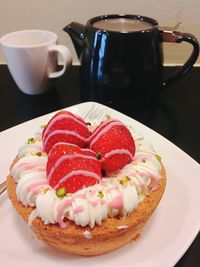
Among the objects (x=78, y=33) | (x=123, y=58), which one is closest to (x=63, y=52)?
(x=78, y=33)

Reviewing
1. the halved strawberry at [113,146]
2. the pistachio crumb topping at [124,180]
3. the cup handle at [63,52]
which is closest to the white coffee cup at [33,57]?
the cup handle at [63,52]

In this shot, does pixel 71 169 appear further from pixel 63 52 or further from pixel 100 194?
pixel 63 52

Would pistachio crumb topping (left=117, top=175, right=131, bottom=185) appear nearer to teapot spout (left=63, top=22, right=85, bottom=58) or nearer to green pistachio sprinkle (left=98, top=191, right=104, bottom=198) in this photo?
green pistachio sprinkle (left=98, top=191, right=104, bottom=198)

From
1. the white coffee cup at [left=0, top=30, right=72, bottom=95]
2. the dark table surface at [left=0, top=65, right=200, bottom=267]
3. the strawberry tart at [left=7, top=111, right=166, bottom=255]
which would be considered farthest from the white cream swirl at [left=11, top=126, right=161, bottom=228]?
the white coffee cup at [left=0, top=30, right=72, bottom=95]

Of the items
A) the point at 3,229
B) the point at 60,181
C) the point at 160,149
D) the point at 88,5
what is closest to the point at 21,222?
the point at 3,229

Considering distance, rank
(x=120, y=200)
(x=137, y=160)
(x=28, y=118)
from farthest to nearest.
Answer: (x=28, y=118) → (x=137, y=160) → (x=120, y=200)

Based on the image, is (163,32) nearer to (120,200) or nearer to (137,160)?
(137,160)
